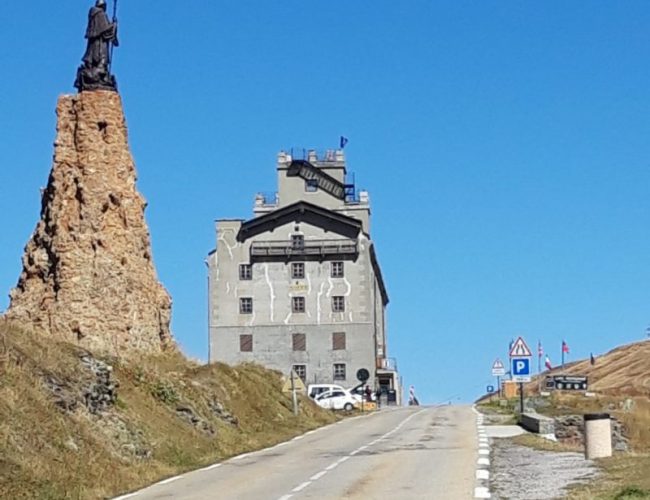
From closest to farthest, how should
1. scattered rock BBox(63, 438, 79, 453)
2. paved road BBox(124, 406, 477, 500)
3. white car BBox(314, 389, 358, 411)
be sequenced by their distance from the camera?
paved road BBox(124, 406, 477, 500) < scattered rock BBox(63, 438, 79, 453) < white car BBox(314, 389, 358, 411)

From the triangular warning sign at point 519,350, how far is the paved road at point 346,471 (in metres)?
2.81

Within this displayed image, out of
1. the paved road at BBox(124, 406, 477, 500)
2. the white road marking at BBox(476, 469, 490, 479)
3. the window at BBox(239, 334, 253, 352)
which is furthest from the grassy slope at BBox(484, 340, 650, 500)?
the window at BBox(239, 334, 253, 352)

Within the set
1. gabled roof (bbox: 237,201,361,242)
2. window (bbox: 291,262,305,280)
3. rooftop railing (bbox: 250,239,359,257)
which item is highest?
gabled roof (bbox: 237,201,361,242)

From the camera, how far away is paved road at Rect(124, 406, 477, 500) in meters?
18.8

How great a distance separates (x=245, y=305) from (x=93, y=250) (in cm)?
5423

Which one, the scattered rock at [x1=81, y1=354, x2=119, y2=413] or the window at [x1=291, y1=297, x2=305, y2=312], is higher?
the window at [x1=291, y1=297, x2=305, y2=312]

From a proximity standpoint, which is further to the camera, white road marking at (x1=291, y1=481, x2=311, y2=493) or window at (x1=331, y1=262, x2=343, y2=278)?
window at (x1=331, y1=262, x2=343, y2=278)

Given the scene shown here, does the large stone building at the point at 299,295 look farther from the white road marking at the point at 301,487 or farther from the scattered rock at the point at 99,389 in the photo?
the white road marking at the point at 301,487

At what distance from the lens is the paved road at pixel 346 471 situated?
61.7 feet

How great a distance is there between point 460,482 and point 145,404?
417 inches

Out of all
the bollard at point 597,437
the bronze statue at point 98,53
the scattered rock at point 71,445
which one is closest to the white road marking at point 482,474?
the bollard at point 597,437

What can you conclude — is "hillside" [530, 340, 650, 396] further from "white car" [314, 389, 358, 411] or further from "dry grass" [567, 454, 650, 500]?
"dry grass" [567, 454, 650, 500]

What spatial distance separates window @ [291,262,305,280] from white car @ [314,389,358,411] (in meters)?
22.1

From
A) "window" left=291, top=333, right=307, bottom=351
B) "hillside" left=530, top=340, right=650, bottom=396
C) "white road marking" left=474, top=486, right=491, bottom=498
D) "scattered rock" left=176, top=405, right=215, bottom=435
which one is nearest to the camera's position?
"white road marking" left=474, top=486, right=491, bottom=498
